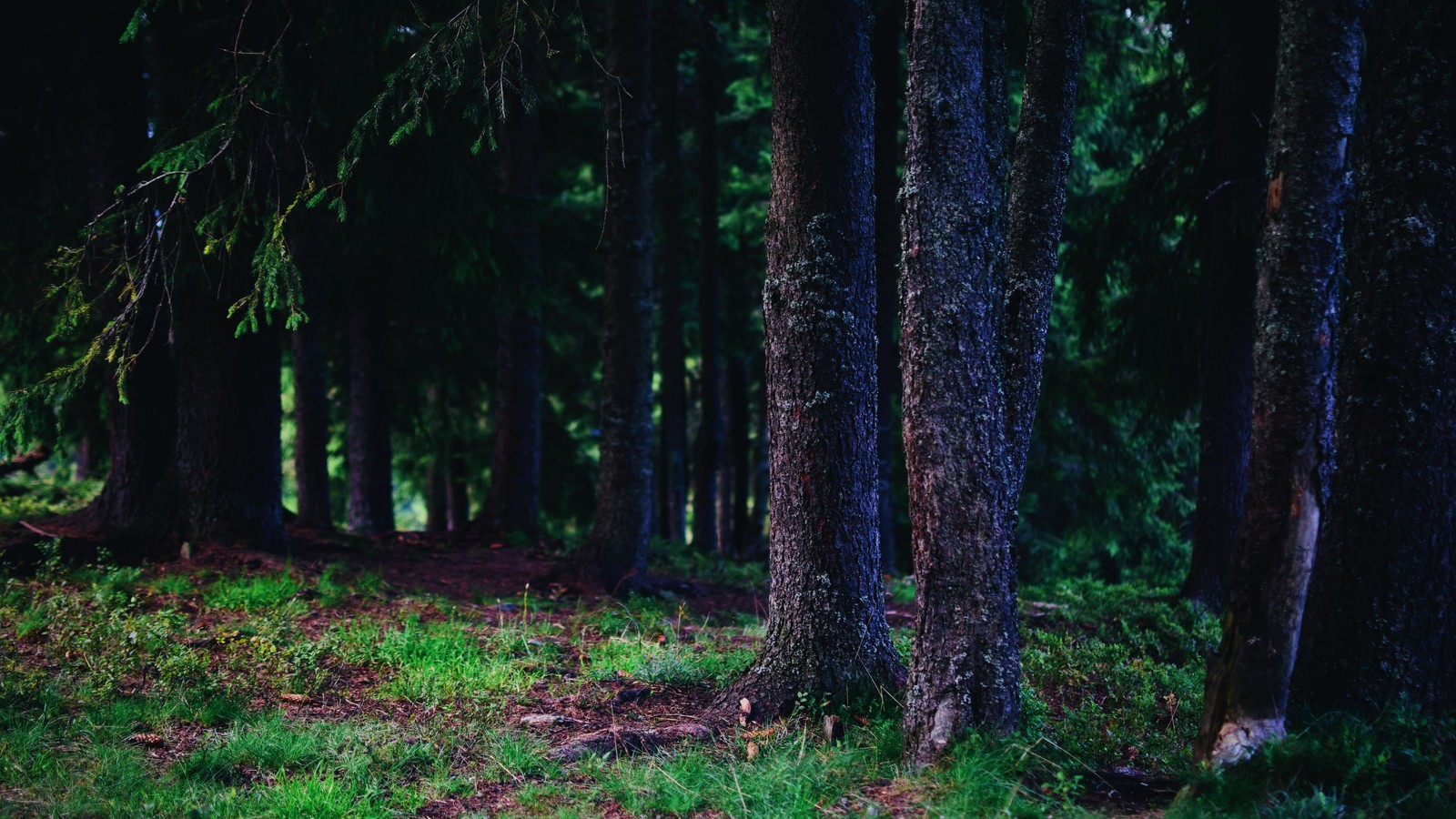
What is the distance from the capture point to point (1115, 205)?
10586 mm

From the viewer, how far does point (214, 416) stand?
902 cm

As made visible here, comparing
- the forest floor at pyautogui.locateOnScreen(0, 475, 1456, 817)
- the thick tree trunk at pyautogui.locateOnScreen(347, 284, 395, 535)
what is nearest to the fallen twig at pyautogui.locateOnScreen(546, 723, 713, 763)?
the forest floor at pyautogui.locateOnScreen(0, 475, 1456, 817)

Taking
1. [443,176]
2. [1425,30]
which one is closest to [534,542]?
[443,176]

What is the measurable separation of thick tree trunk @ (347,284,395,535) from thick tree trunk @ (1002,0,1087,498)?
1089cm

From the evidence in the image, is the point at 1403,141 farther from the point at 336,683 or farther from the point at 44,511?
the point at 44,511

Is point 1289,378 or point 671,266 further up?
point 671,266

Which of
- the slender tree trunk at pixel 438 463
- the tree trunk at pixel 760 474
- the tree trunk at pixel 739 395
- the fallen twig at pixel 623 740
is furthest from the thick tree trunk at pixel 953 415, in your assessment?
the tree trunk at pixel 739 395

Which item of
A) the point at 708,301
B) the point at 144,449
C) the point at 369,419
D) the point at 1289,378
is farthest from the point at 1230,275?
the point at 369,419

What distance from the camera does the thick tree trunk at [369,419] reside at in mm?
13672

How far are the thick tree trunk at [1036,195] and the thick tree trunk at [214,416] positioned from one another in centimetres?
749

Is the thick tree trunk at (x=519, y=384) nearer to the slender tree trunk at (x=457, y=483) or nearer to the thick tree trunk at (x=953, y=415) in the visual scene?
the slender tree trunk at (x=457, y=483)

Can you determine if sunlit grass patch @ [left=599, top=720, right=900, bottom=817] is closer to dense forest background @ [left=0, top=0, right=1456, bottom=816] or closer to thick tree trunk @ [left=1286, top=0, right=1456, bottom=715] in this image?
dense forest background @ [left=0, top=0, right=1456, bottom=816]

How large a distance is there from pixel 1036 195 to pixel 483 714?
4.62 meters

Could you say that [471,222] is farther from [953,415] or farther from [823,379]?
[953,415]
